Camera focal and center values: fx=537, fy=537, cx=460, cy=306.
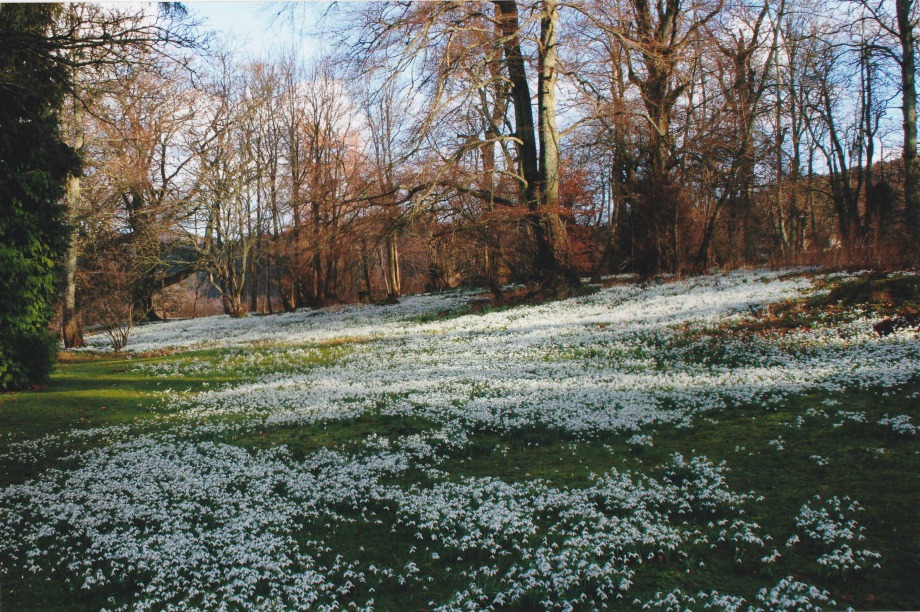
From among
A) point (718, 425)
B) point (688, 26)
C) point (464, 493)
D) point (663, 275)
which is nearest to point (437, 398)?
point (464, 493)

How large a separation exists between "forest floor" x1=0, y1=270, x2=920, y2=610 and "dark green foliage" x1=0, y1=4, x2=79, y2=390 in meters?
1.14

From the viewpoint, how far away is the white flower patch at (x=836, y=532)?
4.37m

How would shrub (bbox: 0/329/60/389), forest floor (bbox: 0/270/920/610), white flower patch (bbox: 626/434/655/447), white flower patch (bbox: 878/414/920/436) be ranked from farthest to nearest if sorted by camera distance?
1. shrub (bbox: 0/329/60/389)
2. white flower patch (bbox: 626/434/655/447)
3. white flower patch (bbox: 878/414/920/436)
4. forest floor (bbox: 0/270/920/610)

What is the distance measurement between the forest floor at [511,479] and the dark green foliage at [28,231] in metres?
1.14

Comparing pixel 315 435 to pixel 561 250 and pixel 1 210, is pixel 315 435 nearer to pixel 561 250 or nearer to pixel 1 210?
pixel 1 210

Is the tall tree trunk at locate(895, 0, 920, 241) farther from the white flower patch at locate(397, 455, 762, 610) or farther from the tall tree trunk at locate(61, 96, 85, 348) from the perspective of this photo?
the tall tree trunk at locate(61, 96, 85, 348)

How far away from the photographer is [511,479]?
6.60 meters

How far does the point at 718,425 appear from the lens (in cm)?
786

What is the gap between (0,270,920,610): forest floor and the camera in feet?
14.8

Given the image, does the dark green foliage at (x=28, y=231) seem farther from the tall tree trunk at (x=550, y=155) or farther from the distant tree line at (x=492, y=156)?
the tall tree trunk at (x=550, y=155)

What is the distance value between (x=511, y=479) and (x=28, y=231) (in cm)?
1435

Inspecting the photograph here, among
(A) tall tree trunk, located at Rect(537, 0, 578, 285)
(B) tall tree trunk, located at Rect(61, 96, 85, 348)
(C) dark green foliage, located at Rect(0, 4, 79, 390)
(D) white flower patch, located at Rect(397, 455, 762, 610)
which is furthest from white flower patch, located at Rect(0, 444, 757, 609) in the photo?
(B) tall tree trunk, located at Rect(61, 96, 85, 348)

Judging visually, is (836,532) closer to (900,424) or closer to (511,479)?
(900,424)

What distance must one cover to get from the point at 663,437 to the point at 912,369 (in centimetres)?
444
